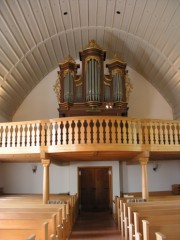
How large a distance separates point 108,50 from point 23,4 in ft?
17.5

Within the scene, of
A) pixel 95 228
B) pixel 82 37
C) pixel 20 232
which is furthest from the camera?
pixel 82 37

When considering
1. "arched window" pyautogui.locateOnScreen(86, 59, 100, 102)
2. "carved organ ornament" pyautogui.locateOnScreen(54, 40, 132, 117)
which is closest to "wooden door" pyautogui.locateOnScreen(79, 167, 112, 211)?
"carved organ ornament" pyautogui.locateOnScreen(54, 40, 132, 117)

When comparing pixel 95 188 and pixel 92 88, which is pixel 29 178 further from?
pixel 92 88

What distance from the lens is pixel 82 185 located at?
490 inches

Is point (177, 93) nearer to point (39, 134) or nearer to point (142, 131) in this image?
point (142, 131)

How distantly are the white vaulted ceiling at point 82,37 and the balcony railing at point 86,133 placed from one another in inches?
99.5

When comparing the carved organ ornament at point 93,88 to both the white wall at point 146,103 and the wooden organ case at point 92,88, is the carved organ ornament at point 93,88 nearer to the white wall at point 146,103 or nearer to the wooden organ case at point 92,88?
the wooden organ case at point 92,88

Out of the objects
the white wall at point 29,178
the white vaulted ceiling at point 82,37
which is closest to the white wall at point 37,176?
the white wall at point 29,178

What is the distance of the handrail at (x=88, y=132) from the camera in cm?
830

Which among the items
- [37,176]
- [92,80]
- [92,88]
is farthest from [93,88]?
[37,176]

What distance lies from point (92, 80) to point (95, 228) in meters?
5.49

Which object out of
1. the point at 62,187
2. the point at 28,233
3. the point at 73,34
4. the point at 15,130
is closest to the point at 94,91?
the point at 73,34

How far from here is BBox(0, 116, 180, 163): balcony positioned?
A: 8219 mm

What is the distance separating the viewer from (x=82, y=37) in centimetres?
1177
